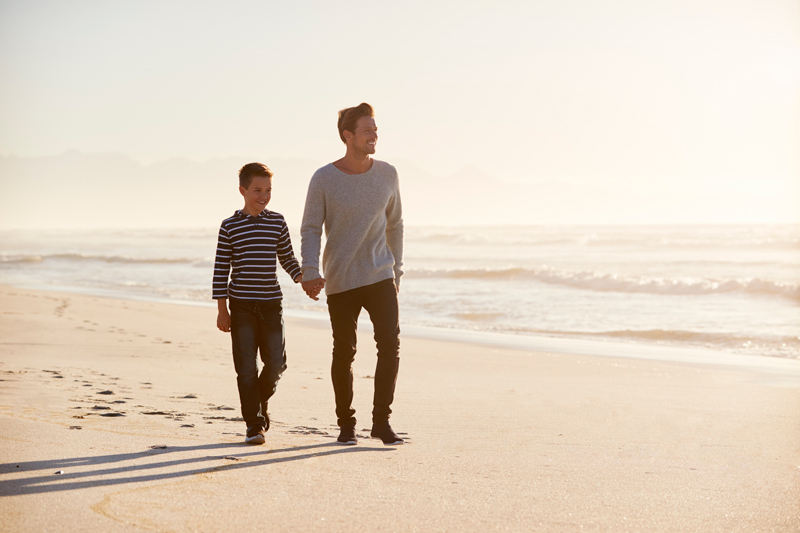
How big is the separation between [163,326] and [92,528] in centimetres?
790

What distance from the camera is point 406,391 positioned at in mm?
5617

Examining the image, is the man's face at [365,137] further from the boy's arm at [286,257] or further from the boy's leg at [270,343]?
the boy's leg at [270,343]

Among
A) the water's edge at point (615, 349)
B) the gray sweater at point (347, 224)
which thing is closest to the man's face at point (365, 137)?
the gray sweater at point (347, 224)

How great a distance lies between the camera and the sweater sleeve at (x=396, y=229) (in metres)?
3.91

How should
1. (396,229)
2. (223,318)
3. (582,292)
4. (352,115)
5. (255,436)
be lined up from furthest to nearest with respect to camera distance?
(582,292) → (396,229) → (352,115) → (223,318) → (255,436)

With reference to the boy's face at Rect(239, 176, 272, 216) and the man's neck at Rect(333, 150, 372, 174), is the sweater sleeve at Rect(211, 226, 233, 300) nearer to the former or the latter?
the boy's face at Rect(239, 176, 272, 216)

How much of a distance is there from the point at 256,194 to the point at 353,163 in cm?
53

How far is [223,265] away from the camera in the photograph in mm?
3678

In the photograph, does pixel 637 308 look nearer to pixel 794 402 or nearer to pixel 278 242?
pixel 794 402

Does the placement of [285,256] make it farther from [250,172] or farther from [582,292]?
[582,292]

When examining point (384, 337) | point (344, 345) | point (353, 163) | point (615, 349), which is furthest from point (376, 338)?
point (615, 349)

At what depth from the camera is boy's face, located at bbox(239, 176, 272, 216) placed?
12.1 feet

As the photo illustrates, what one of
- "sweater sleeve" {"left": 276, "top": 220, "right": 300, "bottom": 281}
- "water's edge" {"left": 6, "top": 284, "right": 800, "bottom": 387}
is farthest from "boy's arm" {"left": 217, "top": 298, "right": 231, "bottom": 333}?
"water's edge" {"left": 6, "top": 284, "right": 800, "bottom": 387}

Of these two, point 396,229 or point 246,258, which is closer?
point 246,258
